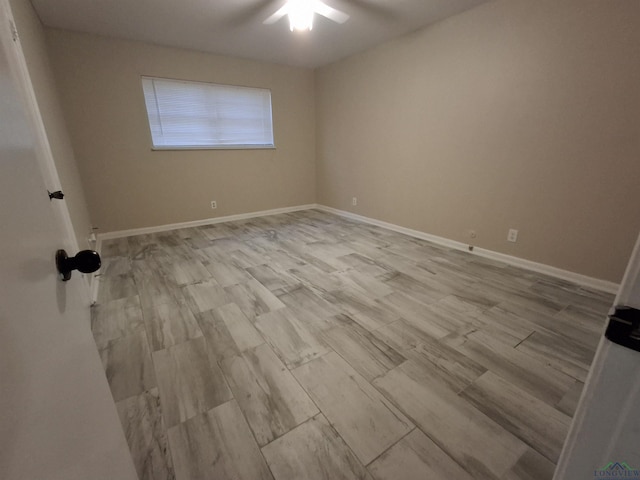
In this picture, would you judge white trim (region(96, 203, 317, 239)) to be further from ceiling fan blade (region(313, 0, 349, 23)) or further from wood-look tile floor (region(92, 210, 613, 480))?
ceiling fan blade (region(313, 0, 349, 23))

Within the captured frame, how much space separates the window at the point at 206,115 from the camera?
11.9 ft

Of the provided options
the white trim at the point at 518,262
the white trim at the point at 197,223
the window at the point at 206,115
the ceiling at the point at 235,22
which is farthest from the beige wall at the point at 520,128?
the white trim at the point at 197,223

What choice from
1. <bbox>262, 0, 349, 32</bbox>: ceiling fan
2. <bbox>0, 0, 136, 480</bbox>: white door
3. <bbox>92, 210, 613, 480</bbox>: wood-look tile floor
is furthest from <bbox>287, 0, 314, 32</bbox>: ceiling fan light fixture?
<bbox>0, 0, 136, 480</bbox>: white door

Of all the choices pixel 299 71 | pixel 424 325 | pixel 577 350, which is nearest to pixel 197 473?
Result: pixel 424 325

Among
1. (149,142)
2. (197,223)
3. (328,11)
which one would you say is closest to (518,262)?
(328,11)

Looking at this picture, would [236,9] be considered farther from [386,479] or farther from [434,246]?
[386,479]

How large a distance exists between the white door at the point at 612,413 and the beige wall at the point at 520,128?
7.95 feet

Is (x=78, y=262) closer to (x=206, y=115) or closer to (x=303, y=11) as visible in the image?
(x=303, y=11)

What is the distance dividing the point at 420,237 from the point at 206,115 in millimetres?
3400

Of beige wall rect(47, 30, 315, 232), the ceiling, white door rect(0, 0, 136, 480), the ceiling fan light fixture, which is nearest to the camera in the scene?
white door rect(0, 0, 136, 480)

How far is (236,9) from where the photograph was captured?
261 cm

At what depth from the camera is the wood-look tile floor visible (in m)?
1.08

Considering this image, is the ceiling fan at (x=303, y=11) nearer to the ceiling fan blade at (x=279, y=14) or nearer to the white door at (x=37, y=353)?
the ceiling fan blade at (x=279, y=14)

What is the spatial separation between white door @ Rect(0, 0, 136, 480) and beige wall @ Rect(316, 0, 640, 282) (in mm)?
3172
